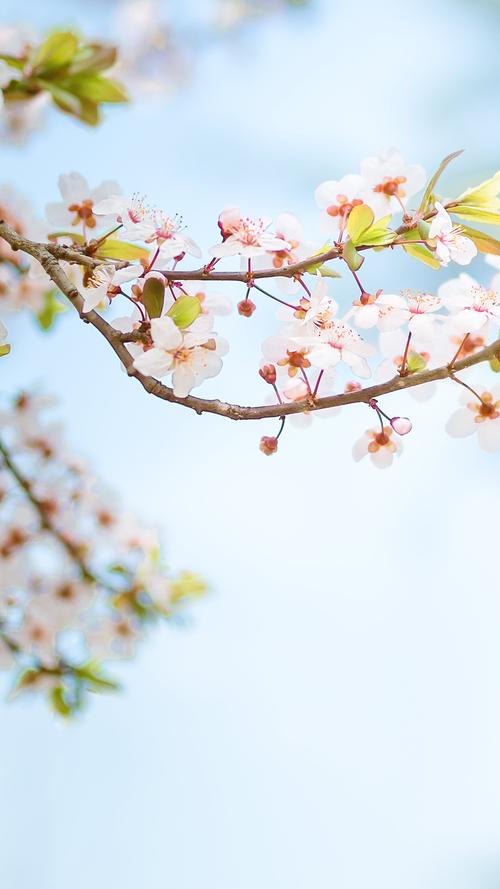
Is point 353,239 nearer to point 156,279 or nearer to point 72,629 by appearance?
point 156,279

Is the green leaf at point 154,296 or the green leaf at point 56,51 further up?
the green leaf at point 56,51

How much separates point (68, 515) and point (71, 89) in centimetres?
80

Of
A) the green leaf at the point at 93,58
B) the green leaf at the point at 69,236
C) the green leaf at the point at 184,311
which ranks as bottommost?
the green leaf at the point at 184,311

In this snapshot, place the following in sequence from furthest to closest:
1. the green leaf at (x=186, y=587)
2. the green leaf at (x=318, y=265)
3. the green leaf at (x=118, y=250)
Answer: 1. the green leaf at (x=186, y=587)
2. the green leaf at (x=118, y=250)
3. the green leaf at (x=318, y=265)

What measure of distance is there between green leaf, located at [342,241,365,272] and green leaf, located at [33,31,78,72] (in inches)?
24.2

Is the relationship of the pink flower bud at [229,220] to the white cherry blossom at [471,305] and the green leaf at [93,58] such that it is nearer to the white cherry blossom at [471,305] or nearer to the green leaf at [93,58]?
the white cherry blossom at [471,305]

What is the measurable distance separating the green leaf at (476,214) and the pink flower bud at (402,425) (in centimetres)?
22

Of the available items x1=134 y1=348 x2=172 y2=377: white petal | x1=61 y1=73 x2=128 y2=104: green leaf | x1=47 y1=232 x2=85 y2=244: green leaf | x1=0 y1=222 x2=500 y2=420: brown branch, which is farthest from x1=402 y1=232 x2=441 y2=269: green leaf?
x1=61 y1=73 x2=128 y2=104: green leaf

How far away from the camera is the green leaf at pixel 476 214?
2.70 feet

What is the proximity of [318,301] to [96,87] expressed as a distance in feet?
2.00

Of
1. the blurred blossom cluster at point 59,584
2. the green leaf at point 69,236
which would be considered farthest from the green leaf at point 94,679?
the green leaf at point 69,236

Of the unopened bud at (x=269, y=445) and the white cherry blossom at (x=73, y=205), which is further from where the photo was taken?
the white cherry blossom at (x=73, y=205)

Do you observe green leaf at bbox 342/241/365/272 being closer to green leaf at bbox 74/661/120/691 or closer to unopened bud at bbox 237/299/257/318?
unopened bud at bbox 237/299/257/318

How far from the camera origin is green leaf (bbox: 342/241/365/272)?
2.52 ft
